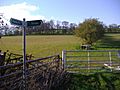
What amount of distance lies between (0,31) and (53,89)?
2.80 metres

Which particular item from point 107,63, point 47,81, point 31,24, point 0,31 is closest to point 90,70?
point 107,63

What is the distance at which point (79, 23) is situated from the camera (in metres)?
52.2

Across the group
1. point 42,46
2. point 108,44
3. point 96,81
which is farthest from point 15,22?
point 108,44

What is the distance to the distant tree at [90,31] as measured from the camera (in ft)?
159

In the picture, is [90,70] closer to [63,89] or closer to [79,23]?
[63,89]

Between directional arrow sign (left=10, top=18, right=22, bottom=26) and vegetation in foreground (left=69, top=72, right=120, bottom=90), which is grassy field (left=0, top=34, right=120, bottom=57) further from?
directional arrow sign (left=10, top=18, right=22, bottom=26)

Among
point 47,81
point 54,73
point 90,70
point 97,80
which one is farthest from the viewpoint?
point 90,70

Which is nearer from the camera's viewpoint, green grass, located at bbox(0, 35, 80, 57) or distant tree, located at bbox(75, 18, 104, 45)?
green grass, located at bbox(0, 35, 80, 57)

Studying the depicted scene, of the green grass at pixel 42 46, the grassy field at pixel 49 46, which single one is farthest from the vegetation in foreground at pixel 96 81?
the grassy field at pixel 49 46

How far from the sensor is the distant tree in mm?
48312

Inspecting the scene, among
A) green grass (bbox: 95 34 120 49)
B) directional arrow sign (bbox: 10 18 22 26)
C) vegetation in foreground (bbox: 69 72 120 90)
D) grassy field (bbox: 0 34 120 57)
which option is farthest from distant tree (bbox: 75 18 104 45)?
directional arrow sign (bbox: 10 18 22 26)

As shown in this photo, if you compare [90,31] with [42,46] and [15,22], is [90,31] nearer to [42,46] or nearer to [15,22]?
[42,46]

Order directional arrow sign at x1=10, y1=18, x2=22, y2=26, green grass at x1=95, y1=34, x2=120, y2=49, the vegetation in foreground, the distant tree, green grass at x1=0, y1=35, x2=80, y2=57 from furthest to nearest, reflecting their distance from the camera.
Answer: the distant tree → green grass at x1=95, y1=34, x2=120, y2=49 → green grass at x1=0, y1=35, x2=80, y2=57 → the vegetation in foreground → directional arrow sign at x1=10, y1=18, x2=22, y2=26

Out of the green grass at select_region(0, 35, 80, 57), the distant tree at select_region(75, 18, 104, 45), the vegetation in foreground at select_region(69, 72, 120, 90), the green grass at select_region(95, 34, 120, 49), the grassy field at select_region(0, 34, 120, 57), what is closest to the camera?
the vegetation in foreground at select_region(69, 72, 120, 90)
